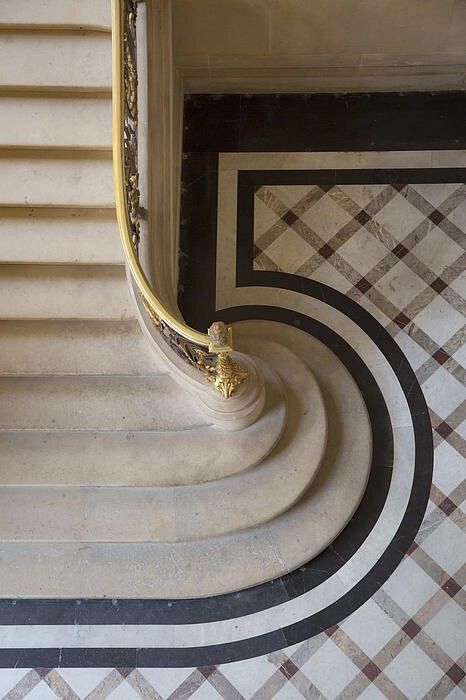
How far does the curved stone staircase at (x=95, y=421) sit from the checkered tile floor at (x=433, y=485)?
0.42m

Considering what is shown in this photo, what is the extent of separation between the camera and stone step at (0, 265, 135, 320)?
373cm

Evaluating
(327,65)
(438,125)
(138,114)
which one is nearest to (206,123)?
(327,65)

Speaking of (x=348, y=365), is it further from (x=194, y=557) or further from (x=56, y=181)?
(x=56, y=181)

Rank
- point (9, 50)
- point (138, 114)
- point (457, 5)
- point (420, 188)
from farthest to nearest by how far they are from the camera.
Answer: point (420, 188) < point (457, 5) < point (9, 50) < point (138, 114)

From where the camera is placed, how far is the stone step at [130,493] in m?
3.68

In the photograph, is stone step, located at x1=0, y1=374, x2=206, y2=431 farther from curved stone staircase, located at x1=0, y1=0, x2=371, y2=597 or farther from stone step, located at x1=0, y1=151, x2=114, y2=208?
Answer: stone step, located at x1=0, y1=151, x2=114, y2=208

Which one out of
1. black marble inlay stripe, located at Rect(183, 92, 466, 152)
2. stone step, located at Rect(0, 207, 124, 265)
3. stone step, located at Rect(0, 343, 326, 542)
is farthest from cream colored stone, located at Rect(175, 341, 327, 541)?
black marble inlay stripe, located at Rect(183, 92, 466, 152)

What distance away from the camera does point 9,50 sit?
384 centimetres

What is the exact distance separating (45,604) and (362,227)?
8.79ft

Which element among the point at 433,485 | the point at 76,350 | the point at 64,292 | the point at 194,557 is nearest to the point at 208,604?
the point at 194,557

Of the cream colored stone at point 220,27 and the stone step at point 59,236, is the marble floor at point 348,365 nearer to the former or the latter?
the cream colored stone at point 220,27

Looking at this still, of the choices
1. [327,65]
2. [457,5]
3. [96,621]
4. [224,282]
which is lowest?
[96,621]

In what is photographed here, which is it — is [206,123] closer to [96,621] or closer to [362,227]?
[362,227]

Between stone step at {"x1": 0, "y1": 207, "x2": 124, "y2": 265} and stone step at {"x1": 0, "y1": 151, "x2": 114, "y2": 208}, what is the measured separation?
6 cm
